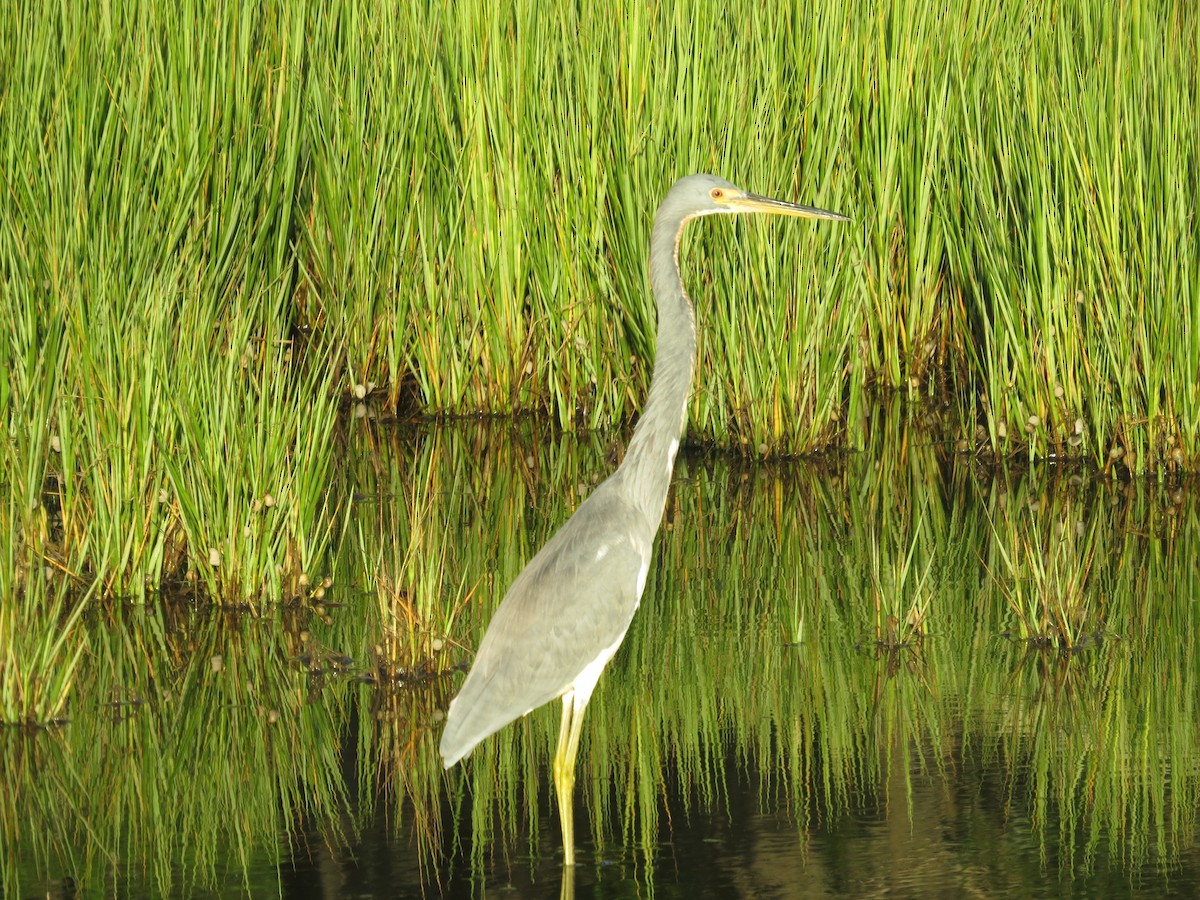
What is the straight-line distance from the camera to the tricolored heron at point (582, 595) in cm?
449

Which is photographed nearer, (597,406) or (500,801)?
(500,801)

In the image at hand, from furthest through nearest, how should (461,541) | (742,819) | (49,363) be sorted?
(461,541)
(49,363)
(742,819)

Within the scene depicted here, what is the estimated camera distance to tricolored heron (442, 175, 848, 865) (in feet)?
14.7

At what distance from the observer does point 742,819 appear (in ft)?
14.8

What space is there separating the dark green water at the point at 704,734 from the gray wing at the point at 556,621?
1.04 ft

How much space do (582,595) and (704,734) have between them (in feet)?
2.37

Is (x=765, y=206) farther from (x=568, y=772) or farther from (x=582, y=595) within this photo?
(x=568, y=772)

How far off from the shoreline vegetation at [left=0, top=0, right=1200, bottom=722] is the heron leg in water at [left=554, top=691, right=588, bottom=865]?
5.67ft

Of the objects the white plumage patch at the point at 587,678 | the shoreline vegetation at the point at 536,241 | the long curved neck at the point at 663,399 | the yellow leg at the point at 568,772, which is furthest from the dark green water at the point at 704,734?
the long curved neck at the point at 663,399

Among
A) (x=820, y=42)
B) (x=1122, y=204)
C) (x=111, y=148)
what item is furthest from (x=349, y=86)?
(x=1122, y=204)

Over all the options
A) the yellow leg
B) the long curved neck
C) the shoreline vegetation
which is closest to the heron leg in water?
the yellow leg

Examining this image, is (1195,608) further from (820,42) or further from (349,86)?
(349,86)

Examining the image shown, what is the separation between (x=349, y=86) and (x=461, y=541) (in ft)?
8.96

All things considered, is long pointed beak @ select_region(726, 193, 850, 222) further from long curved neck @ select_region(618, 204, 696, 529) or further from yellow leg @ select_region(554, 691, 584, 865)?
yellow leg @ select_region(554, 691, 584, 865)
